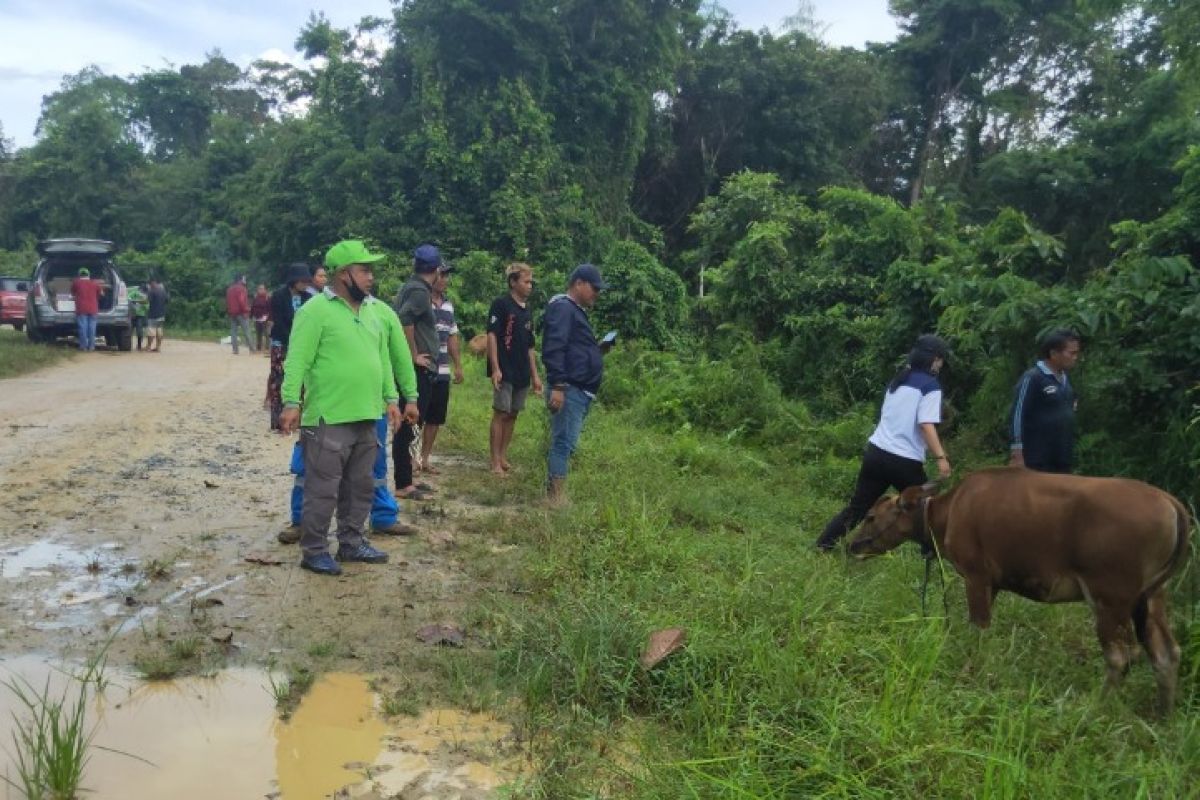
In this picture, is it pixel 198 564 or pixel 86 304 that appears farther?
pixel 86 304

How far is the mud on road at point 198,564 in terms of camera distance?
4.20 metres

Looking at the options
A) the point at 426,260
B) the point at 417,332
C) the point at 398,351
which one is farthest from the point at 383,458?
the point at 426,260

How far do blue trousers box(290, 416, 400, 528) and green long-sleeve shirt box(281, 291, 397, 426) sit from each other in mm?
370

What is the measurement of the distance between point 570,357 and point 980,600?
3.26 m

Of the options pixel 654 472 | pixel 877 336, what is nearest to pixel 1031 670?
pixel 654 472

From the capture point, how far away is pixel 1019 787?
9.29ft

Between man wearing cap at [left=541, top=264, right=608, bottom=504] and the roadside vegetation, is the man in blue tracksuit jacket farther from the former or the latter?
man wearing cap at [left=541, top=264, right=608, bottom=504]

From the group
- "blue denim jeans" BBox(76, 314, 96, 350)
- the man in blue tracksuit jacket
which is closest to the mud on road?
the man in blue tracksuit jacket

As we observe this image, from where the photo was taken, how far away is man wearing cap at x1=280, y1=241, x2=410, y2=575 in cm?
516

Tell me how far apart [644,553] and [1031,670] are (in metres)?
2.06

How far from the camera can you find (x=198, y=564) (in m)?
5.34

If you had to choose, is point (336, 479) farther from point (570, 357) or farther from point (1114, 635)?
point (1114, 635)

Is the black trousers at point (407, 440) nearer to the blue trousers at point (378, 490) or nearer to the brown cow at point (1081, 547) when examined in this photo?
the blue trousers at point (378, 490)

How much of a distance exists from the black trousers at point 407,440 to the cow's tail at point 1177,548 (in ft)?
15.4
